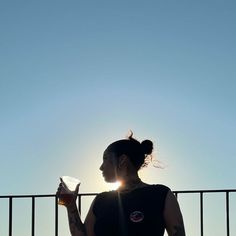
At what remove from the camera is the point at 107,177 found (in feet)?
9.86

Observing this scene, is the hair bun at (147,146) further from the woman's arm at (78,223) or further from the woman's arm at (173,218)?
the woman's arm at (78,223)

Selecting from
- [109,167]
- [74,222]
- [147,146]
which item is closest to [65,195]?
[74,222]

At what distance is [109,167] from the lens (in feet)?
9.84

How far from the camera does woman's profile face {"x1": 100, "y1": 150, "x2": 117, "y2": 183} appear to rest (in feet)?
9.81

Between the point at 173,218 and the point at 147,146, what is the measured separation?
453 mm

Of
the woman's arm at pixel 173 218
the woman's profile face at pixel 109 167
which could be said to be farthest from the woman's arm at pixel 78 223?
the woman's arm at pixel 173 218

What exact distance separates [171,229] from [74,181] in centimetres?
57

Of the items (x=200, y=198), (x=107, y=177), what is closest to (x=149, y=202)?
(x=107, y=177)

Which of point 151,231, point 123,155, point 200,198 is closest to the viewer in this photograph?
point 151,231

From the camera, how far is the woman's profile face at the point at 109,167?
9.81 feet

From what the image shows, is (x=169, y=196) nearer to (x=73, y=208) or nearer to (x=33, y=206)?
(x=73, y=208)

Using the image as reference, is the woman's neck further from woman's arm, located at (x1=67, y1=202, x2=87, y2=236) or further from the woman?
woman's arm, located at (x1=67, y1=202, x2=87, y2=236)

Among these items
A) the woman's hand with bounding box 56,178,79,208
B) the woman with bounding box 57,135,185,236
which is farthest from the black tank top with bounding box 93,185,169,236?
the woman's hand with bounding box 56,178,79,208

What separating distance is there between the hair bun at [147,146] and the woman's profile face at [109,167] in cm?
18
